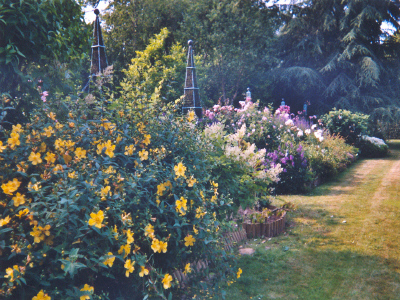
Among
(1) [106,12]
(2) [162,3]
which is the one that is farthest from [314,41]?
(1) [106,12]

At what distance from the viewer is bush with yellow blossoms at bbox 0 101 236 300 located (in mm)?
1625

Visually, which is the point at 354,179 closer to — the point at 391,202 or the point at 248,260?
the point at 391,202

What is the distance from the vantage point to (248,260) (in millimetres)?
3979

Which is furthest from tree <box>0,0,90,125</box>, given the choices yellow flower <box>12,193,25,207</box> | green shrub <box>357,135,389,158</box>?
green shrub <box>357,135,389,158</box>

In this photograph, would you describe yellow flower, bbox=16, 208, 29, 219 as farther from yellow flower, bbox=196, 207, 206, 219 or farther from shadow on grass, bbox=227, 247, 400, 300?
shadow on grass, bbox=227, 247, 400, 300

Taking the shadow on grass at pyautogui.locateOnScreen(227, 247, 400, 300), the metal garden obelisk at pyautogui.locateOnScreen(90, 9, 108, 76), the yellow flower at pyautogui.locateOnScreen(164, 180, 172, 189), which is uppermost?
the metal garden obelisk at pyautogui.locateOnScreen(90, 9, 108, 76)

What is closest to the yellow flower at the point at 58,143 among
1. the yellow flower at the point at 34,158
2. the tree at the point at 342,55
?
the yellow flower at the point at 34,158

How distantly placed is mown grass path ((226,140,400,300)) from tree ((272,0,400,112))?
12973 millimetres

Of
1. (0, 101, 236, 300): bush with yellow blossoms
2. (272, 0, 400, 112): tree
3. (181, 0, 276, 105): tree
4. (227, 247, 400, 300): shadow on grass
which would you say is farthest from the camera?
(272, 0, 400, 112): tree

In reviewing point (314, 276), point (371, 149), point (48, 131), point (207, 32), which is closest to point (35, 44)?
point (48, 131)

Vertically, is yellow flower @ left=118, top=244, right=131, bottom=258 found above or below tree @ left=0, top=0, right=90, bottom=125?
below

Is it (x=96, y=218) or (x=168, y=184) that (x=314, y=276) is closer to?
(x=168, y=184)

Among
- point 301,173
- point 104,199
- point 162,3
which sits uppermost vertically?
point 162,3

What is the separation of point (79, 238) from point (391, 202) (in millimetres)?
6477
